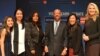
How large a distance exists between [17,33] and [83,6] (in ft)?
9.97

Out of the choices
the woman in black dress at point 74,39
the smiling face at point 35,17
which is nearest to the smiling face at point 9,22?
the smiling face at point 35,17

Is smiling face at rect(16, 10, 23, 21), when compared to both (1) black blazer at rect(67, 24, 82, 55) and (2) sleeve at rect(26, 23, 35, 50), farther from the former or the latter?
(1) black blazer at rect(67, 24, 82, 55)

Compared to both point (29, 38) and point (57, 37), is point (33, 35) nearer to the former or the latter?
point (29, 38)

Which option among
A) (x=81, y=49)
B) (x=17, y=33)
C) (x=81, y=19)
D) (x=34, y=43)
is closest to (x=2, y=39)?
(x=17, y=33)

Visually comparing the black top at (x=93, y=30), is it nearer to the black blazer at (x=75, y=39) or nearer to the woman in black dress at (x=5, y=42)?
the black blazer at (x=75, y=39)

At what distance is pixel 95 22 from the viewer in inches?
262

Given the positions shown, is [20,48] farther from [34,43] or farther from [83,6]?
[83,6]

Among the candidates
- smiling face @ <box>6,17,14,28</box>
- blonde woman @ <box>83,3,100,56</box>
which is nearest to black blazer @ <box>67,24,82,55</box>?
blonde woman @ <box>83,3,100,56</box>

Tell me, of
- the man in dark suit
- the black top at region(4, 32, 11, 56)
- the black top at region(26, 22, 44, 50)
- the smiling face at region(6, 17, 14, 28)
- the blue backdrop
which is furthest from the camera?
the blue backdrop

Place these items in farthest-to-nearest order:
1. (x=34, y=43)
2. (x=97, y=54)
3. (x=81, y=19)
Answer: (x=81, y=19) < (x=34, y=43) < (x=97, y=54)

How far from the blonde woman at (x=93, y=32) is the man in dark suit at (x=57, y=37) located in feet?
2.78

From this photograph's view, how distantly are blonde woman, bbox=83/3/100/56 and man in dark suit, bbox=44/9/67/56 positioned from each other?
849 millimetres

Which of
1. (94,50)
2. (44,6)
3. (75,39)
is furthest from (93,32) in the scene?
(44,6)

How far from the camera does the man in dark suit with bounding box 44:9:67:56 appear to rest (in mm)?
7430
